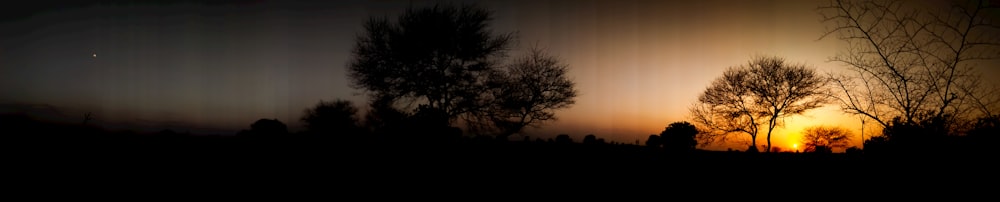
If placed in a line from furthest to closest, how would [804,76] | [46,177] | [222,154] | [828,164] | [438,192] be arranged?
1. [804,76]
2. [828,164]
3. [222,154]
4. [438,192]
5. [46,177]

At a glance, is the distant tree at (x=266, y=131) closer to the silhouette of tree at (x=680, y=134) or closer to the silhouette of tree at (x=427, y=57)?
the silhouette of tree at (x=427, y=57)

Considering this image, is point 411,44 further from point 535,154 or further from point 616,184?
point 616,184

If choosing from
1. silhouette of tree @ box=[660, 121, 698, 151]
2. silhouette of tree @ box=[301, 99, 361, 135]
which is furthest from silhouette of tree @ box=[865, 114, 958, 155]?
silhouette of tree @ box=[301, 99, 361, 135]

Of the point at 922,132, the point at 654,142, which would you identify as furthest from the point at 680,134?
the point at 922,132

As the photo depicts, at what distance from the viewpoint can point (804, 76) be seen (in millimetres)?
22641

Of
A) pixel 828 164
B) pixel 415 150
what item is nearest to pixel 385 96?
pixel 415 150

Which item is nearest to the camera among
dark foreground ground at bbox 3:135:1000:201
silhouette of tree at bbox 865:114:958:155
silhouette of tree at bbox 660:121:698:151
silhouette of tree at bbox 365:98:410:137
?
dark foreground ground at bbox 3:135:1000:201

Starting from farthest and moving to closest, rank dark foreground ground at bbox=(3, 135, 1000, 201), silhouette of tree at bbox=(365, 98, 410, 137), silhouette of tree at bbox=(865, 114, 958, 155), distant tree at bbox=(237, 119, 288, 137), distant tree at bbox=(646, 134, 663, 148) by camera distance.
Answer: distant tree at bbox=(646, 134, 663, 148) < silhouette of tree at bbox=(365, 98, 410, 137) < distant tree at bbox=(237, 119, 288, 137) < silhouette of tree at bbox=(865, 114, 958, 155) < dark foreground ground at bbox=(3, 135, 1000, 201)

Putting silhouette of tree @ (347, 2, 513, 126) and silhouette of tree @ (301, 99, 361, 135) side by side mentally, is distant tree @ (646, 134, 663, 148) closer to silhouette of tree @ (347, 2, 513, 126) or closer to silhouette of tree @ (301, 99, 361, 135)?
silhouette of tree @ (347, 2, 513, 126)

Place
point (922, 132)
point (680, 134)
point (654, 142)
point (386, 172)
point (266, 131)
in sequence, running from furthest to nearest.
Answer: point (680, 134) < point (654, 142) < point (266, 131) < point (386, 172) < point (922, 132)

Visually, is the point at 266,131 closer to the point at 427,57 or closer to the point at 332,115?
the point at 427,57

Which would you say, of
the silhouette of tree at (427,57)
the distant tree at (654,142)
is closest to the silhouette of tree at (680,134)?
the distant tree at (654,142)

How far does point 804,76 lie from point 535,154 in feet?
75.0

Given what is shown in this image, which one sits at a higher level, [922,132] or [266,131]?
[922,132]
